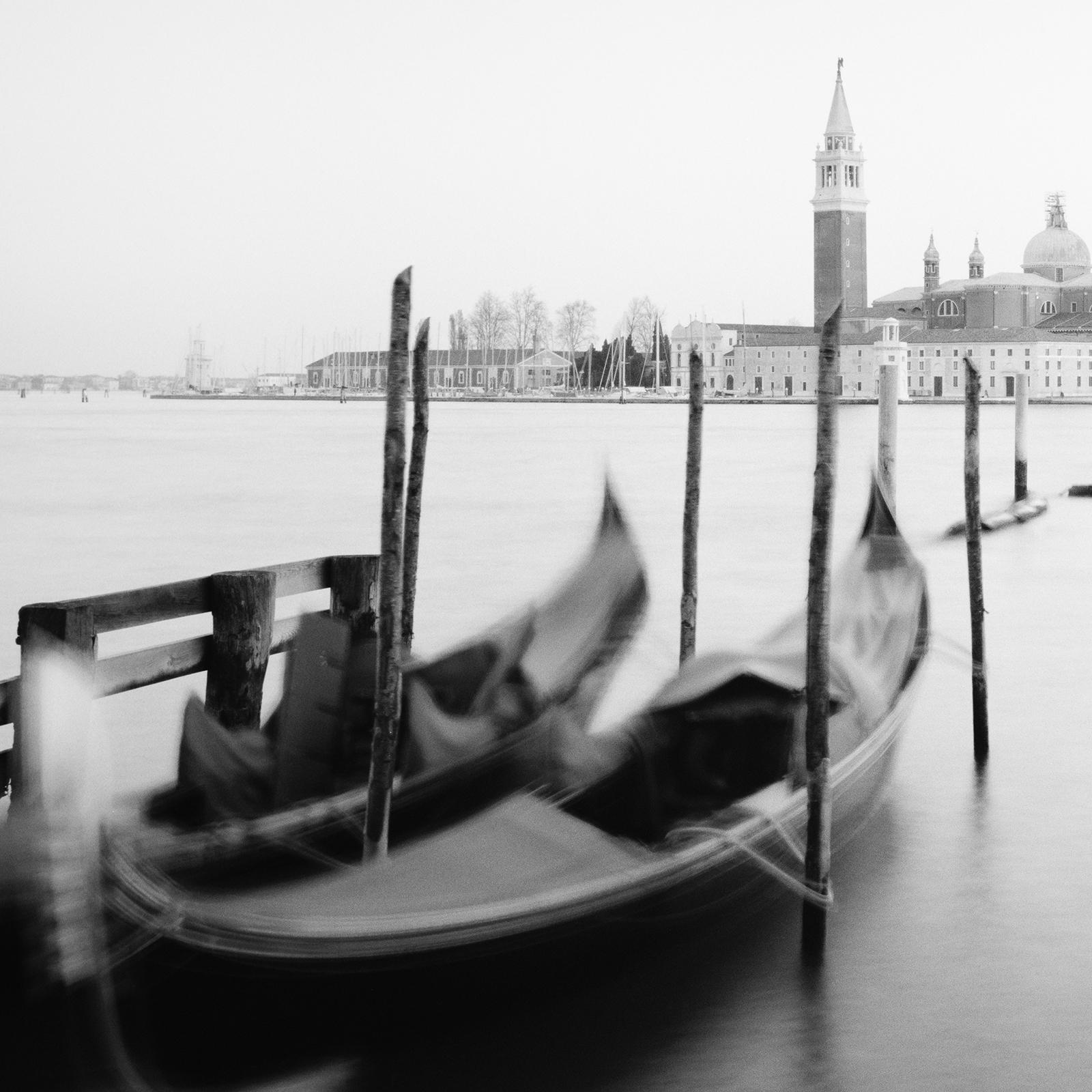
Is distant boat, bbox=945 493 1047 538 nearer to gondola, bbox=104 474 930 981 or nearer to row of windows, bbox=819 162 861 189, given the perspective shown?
gondola, bbox=104 474 930 981

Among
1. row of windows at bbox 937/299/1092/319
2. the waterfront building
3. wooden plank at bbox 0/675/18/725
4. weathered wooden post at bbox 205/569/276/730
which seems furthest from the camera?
the waterfront building

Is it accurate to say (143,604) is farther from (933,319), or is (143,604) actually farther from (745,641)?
(933,319)

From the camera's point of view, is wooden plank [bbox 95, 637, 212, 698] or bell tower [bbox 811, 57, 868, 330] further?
bell tower [bbox 811, 57, 868, 330]

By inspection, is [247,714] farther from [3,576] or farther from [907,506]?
[907,506]

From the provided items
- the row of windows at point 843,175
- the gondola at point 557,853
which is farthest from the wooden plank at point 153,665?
the row of windows at point 843,175

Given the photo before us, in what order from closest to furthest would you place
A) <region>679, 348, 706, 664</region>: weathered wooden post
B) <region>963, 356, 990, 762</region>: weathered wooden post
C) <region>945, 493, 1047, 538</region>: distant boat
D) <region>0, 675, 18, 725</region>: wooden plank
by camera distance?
<region>0, 675, 18, 725</region>: wooden plank < <region>963, 356, 990, 762</region>: weathered wooden post < <region>679, 348, 706, 664</region>: weathered wooden post < <region>945, 493, 1047, 538</region>: distant boat

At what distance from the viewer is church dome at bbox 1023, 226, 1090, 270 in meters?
71.2

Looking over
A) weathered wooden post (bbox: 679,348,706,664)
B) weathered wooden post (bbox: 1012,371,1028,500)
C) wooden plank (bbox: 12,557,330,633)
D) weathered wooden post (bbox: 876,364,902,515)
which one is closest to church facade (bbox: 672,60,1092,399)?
weathered wooden post (bbox: 1012,371,1028,500)

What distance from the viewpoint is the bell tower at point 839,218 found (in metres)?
64.9

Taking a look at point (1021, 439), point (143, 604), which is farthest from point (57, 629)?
point (1021, 439)

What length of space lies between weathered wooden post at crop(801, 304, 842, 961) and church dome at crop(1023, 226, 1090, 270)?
72.3 metres

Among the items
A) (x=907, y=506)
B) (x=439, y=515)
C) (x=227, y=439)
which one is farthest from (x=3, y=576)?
(x=227, y=439)

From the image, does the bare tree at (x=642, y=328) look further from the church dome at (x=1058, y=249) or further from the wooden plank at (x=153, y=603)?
the wooden plank at (x=153, y=603)

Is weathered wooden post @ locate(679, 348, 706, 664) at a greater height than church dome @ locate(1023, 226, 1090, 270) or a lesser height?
lesser
